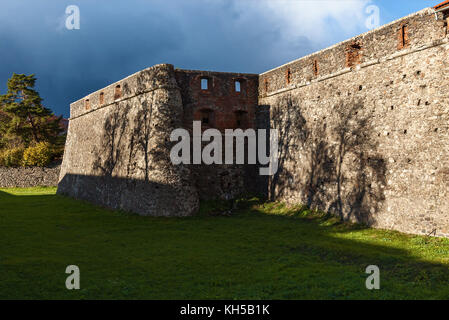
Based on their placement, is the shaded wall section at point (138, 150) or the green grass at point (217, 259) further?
the shaded wall section at point (138, 150)

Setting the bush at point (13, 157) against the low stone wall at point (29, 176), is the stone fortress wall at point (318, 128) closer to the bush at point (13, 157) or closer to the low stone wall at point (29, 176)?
the low stone wall at point (29, 176)

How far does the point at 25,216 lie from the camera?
1692 centimetres

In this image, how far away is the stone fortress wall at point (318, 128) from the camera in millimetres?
11625

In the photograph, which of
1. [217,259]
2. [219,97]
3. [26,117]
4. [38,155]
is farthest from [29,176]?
[217,259]

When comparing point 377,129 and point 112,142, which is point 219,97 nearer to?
point 112,142

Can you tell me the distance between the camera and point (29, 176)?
34.3 meters

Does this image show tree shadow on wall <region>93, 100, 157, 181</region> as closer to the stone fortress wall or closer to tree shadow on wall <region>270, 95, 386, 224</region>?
the stone fortress wall

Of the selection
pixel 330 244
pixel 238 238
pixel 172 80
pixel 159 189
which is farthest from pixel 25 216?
pixel 330 244

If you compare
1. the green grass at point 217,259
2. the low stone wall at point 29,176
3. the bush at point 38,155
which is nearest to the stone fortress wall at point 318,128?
the green grass at point 217,259

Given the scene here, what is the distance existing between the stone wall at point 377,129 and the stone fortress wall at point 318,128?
4 centimetres

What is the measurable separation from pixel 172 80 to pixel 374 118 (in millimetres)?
9245

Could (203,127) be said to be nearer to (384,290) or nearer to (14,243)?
(14,243)

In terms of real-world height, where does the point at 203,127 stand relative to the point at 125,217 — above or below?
above

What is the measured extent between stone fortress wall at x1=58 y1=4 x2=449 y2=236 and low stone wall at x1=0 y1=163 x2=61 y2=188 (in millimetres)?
10553
